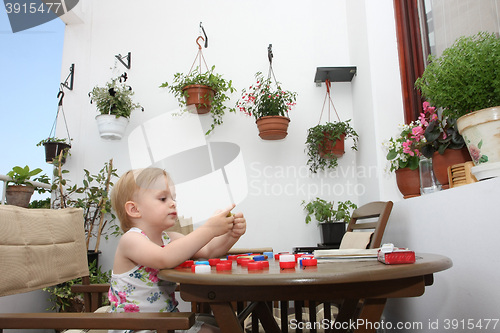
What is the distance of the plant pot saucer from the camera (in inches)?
45.6

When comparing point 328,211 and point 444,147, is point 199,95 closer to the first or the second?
point 328,211

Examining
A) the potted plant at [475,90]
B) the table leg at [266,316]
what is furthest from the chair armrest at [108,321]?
the potted plant at [475,90]

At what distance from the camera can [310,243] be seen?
3018mm

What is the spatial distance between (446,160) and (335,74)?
1.67 meters

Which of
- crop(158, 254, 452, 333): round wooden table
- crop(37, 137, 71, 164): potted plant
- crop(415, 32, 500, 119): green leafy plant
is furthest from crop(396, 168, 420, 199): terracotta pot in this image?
crop(37, 137, 71, 164): potted plant

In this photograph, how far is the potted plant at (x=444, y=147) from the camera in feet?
5.12

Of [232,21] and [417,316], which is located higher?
[232,21]

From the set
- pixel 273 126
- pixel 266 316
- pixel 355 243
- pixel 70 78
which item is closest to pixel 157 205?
pixel 266 316

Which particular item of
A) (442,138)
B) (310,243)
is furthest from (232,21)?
(442,138)

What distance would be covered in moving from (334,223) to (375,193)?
38 centimetres

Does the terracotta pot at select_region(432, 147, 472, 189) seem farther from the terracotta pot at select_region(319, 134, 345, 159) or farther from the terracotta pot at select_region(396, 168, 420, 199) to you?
the terracotta pot at select_region(319, 134, 345, 159)

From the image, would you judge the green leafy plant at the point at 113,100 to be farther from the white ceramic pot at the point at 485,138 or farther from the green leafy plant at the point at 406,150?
the white ceramic pot at the point at 485,138

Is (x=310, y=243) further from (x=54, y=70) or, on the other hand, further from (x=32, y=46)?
(x=32, y=46)

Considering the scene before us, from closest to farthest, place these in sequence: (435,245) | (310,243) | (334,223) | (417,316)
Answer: (435,245) < (417,316) < (334,223) < (310,243)
